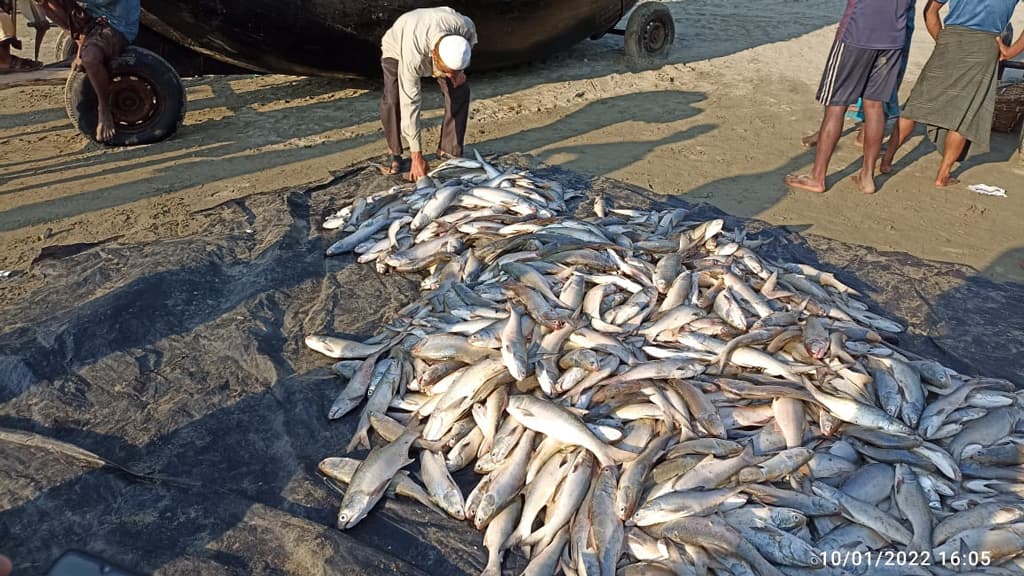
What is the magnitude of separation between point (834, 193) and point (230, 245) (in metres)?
5.68

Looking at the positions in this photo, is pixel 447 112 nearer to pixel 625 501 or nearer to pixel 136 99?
pixel 136 99

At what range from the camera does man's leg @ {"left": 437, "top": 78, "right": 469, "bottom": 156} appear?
633 centimetres

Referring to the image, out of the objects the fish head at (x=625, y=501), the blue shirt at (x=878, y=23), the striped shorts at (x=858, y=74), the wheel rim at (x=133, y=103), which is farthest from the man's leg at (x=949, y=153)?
the wheel rim at (x=133, y=103)

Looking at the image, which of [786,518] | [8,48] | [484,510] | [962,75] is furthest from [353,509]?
[962,75]

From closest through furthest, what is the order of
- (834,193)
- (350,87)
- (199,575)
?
(199,575)
(834,193)
(350,87)

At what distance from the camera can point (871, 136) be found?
21.7 feet

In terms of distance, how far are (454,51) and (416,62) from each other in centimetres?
46

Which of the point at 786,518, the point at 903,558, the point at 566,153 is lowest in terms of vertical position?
the point at 903,558

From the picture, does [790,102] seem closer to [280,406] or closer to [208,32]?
[208,32]

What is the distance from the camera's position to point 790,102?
9.62 m

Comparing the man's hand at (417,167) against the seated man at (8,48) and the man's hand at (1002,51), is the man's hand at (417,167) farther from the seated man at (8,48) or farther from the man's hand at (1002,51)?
the man's hand at (1002,51)

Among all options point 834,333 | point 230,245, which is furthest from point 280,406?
point 834,333

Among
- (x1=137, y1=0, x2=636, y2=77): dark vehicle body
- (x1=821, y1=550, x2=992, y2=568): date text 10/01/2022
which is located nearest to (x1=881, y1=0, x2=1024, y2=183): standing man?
(x1=137, y1=0, x2=636, y2=77): dark vehicle body

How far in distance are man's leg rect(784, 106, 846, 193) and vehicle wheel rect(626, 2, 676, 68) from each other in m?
4.63
